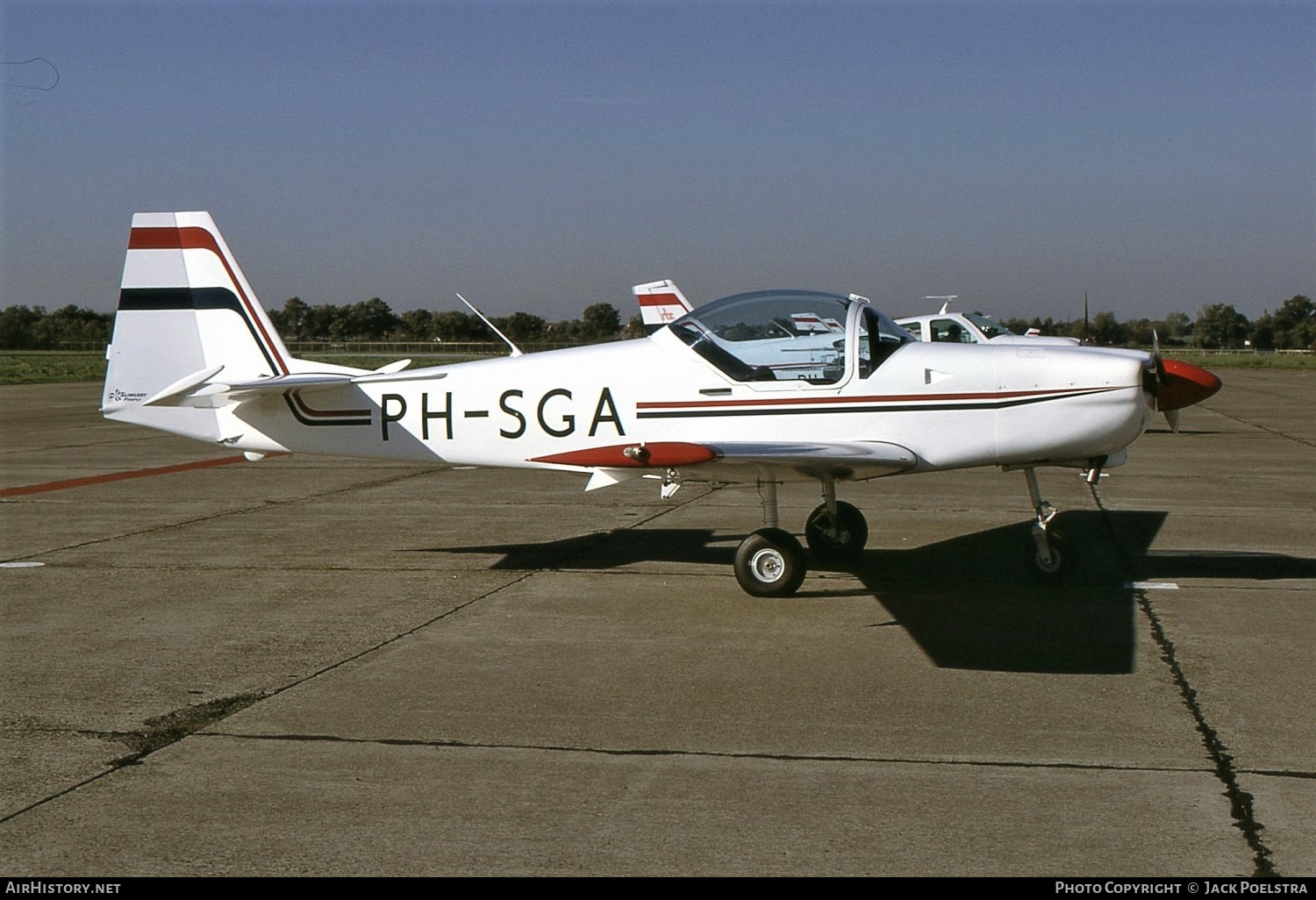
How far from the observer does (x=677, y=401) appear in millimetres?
9039

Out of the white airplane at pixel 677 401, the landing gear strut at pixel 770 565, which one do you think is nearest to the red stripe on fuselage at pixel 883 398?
the white airplane at pixel 677 401

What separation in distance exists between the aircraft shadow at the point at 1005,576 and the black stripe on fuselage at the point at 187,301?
229cm

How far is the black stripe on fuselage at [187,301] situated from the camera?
33.3ft

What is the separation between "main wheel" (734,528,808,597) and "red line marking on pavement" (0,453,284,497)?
9861mm

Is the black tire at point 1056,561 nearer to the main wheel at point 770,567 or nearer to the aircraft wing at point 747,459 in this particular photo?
the aircraft wing at point 747,459

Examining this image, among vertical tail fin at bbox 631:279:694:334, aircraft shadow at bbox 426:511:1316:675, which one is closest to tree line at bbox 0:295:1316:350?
vertical tail fin at bbox 631:279:694:334

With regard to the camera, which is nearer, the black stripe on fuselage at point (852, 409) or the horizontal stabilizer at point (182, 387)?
the black stripe on fuselage at point (852, 409)

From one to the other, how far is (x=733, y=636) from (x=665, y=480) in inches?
69.7

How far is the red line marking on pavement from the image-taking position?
15070 millimetres

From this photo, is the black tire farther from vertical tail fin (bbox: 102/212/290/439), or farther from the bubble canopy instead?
vertical tail fin (bbox: 102/212/290/439)

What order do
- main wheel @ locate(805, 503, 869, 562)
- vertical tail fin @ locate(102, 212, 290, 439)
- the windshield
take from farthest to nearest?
the windshield, vertical tail fin @ locate(102, 212, 290, 439), main wheel @ locate(805, 503, 869, 562)

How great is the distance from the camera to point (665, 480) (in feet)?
29.4

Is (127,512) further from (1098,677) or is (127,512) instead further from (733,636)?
(1098,677)

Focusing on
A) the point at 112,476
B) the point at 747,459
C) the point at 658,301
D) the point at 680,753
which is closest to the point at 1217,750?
the point at 680,753
